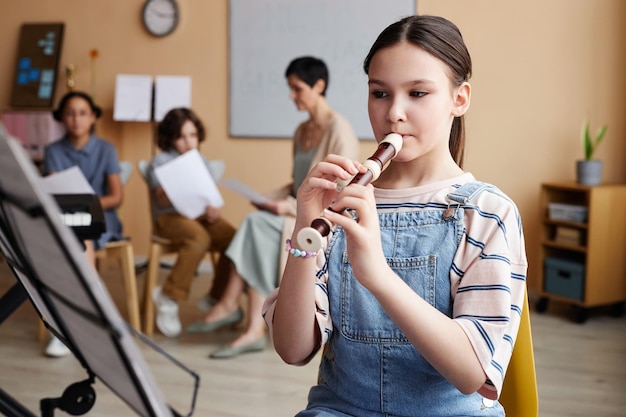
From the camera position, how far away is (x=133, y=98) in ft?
16.8

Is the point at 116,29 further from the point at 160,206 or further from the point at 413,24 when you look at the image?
the point at 413,24

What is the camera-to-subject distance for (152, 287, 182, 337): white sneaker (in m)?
3.62

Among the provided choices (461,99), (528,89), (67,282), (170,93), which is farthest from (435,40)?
(170,93)

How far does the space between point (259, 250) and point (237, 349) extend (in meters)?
0.45

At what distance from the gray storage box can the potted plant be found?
43 cm

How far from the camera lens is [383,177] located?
4.24ft

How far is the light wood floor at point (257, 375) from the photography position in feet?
9.11

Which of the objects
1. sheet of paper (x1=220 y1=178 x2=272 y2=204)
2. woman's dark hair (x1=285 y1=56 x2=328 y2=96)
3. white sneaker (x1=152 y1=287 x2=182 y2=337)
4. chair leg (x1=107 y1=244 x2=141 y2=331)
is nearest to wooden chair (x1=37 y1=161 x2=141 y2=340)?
chair leg (x1=107 y1=244 x2=141 y2=331)

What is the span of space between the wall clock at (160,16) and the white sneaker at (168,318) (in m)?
2.19

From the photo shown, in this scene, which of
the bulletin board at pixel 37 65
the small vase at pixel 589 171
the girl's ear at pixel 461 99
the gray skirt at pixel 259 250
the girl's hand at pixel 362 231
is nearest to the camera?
the girl's hand at pixel 362 231

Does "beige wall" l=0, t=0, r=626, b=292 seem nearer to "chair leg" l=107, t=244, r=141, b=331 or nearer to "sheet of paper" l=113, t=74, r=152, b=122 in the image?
"sheet of paper" l=113, t=74, r=152, b=122


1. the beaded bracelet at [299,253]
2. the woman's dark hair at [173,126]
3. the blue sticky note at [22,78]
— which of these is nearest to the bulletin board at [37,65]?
the blue sticky note at [22,78]

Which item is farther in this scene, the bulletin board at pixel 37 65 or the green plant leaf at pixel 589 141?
the bulletin board at pixel 37 65

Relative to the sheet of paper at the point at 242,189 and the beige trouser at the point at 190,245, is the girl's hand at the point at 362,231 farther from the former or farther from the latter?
the beige trouser at the point at 190,245
